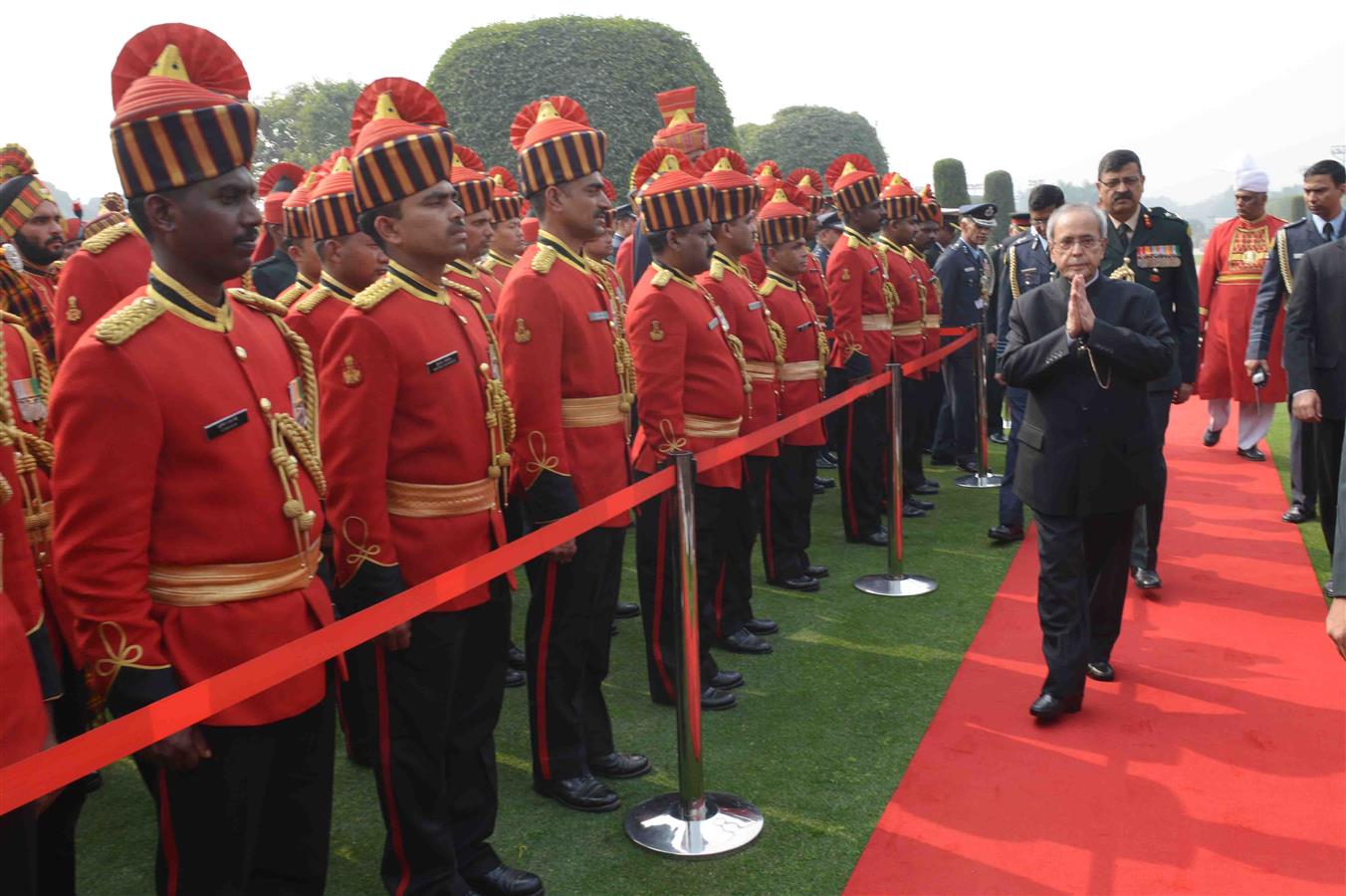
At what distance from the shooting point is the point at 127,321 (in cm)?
220

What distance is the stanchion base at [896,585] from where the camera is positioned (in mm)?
6008

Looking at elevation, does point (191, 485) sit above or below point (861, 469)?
above

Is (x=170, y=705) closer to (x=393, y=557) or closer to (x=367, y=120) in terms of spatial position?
(x=393, y=557)

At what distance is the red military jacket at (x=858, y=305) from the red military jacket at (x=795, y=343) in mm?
966

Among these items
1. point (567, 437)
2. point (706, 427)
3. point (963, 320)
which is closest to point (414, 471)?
point (567, 437)

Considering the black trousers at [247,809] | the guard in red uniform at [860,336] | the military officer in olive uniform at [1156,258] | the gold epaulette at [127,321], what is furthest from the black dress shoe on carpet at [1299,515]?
the gold epaulette at [127,321]

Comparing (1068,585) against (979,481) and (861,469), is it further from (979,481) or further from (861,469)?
(979,481)

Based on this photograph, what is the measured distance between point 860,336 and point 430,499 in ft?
15.7

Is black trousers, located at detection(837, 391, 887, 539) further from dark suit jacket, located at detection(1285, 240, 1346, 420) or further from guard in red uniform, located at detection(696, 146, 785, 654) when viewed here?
dark suit jacket, located at detection(1285, 240, 1346, 420)

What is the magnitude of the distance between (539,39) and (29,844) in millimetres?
19462

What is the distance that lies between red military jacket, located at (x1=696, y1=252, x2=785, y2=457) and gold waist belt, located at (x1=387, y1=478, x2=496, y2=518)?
90.5 inches

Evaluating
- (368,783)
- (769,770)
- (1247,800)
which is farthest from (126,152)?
(1247,800)

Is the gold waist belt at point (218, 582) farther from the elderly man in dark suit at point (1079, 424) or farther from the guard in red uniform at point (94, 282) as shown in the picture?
the elderly man in dark suit at point (1079, 424)

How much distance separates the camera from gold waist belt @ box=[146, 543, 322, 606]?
7.46 feet
